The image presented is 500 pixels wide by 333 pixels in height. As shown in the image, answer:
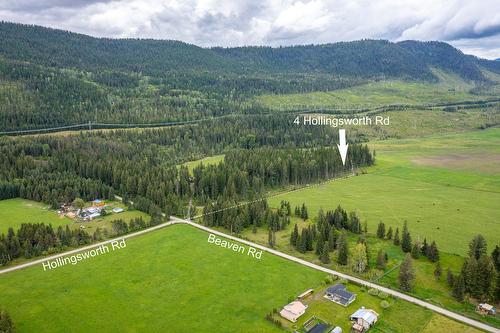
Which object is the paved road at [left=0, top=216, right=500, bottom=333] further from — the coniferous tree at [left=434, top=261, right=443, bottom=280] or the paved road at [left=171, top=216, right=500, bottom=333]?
the coniferous tree at [left=434, top=261, right=443, bottom=280]

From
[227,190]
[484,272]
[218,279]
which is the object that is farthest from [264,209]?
[484,272]

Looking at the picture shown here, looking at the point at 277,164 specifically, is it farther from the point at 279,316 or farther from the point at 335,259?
the point at 279,316

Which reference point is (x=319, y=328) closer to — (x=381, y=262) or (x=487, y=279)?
(x=381, y=262)

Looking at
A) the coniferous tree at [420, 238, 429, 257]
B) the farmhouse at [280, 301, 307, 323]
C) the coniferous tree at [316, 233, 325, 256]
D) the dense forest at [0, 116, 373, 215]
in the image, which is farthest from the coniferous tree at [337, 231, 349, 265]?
the dense forest at [0, 116, 373, 215]

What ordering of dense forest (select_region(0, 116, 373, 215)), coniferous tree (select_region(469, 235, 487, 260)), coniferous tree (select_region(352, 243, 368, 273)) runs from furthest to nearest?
dense forest (select_region(0, 116, 373, 215)), coniferous tree (select_region(469, 235, 487, 260)), coniferous tree (select_region(352, 243, 368, 273))

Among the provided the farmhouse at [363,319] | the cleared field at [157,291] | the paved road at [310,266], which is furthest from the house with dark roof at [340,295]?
the paved road at [310,266]

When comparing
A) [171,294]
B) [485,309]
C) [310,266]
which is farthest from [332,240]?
[171,294]
